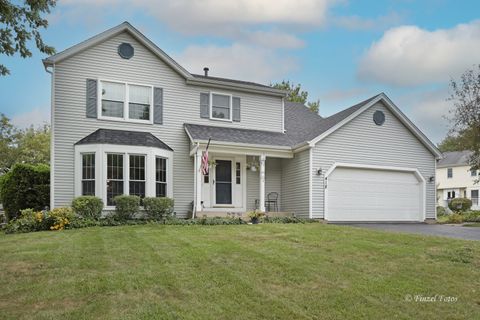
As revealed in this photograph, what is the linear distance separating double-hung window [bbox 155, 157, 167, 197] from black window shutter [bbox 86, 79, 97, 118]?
277cm

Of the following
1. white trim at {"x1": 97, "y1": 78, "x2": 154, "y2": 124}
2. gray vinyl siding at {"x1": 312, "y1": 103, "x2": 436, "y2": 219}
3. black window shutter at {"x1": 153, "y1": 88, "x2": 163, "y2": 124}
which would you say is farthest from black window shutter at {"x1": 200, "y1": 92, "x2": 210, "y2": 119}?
gray vinyl siding at {"x1": 312, "y1": 103, "x2": 436, "y2": 219}

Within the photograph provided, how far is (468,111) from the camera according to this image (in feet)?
74.1

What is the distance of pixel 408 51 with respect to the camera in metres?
18.9

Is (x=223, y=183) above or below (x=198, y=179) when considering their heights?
below

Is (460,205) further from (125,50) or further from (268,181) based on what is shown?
(125,50)

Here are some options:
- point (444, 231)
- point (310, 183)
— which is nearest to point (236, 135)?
point (310, 183)

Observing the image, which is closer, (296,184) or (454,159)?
(296,184)

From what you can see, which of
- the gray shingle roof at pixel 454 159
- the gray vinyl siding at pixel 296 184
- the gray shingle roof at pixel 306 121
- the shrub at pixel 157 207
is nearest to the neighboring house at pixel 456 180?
the gray shingle roof at pixel 454 159

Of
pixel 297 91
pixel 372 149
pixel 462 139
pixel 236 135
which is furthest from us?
pixel 297 91

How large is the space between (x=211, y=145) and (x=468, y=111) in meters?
15.3

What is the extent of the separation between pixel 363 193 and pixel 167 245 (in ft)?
34.2

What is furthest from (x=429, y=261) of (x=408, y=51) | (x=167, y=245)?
(x=408, y=51)

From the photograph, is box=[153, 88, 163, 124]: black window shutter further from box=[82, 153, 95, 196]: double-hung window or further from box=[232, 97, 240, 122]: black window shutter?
box=[232, 97, 240, 122]: black window shutter

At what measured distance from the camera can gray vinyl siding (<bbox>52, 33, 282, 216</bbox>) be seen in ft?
47.5
